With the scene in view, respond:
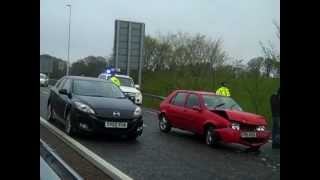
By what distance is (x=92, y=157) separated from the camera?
29.8 feet

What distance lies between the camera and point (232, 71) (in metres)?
31.6

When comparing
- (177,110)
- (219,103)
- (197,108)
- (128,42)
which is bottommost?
(177,110)

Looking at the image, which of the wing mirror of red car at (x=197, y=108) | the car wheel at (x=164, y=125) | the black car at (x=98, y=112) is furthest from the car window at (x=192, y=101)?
the black car at (x=98, y=112)

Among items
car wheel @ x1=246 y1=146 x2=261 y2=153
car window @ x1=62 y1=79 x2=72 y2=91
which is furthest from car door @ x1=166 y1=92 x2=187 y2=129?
car window @ x1=62 y1=79 x2=72 y2=91

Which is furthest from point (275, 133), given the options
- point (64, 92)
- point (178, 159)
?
point (64, 92)

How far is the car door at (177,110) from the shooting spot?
14.3 metres

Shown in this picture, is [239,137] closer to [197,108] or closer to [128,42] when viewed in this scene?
[197,108]

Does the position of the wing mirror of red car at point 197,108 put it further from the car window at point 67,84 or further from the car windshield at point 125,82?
the car windshield at point 125,82

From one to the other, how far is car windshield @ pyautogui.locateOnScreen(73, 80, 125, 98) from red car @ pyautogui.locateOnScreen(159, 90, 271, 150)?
176 centimetres

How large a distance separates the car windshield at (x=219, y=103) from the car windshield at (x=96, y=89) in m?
2.10

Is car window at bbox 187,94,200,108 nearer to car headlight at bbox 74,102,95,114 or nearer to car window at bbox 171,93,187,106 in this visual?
car window at bbox 171,93,187,106

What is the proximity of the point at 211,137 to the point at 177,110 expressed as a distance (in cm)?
206
